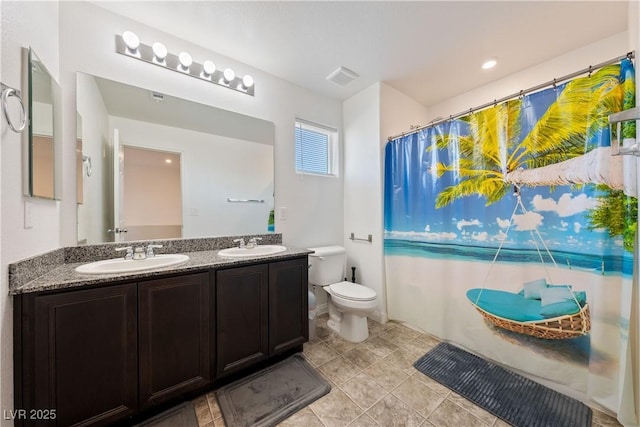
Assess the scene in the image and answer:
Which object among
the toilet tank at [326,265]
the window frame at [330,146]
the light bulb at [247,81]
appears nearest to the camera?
the light bulb at [247,81]

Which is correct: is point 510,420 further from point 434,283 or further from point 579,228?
point 579,228

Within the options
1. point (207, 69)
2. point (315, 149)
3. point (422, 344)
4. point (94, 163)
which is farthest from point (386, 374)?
point (207, 69)

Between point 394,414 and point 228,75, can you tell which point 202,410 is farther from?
point 228,75

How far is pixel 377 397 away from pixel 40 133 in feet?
7.82

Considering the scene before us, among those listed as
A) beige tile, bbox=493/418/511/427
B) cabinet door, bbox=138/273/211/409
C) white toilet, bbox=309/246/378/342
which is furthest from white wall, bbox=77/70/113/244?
beige tile, bbox=493/418/511/427

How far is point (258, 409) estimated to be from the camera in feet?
4.27

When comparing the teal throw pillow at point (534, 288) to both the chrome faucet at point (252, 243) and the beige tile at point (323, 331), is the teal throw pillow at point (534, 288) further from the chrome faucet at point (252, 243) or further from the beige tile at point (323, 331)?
the chrome faucet at point (252, 243)

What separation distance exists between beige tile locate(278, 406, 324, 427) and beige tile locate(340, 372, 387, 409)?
0.27 metres

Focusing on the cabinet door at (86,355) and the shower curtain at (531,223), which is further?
the shower curtain at (531,223)

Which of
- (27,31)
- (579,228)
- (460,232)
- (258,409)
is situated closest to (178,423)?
(258,409)

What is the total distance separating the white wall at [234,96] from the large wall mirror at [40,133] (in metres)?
0.17

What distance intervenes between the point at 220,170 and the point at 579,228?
2.50 meters

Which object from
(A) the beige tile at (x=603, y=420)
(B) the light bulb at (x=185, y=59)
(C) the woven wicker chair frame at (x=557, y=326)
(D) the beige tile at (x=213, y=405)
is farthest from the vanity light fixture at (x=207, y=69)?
(A) the beige tile at (x=603, y=420)

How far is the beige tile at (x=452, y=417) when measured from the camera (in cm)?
122
